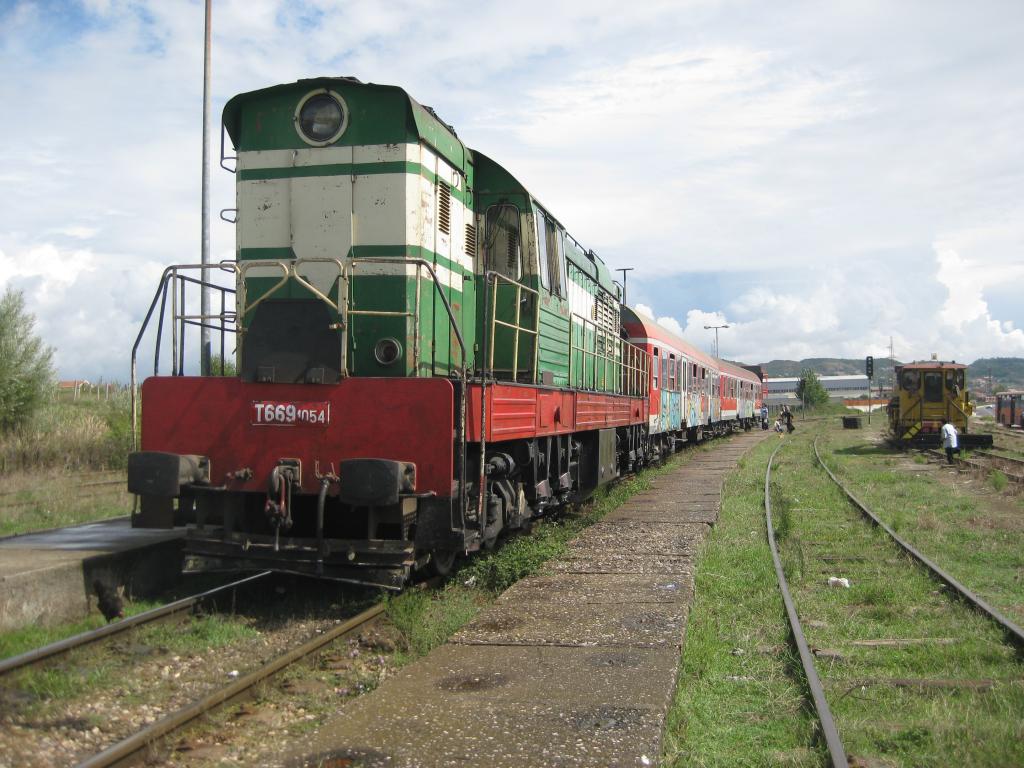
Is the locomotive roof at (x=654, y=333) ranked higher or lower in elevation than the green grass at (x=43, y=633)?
higher

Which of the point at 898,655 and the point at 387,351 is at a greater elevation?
the point at 387,351

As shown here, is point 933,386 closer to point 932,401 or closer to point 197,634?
A: point 932,401

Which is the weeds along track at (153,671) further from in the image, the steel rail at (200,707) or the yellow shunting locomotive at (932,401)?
the yellow shunting locomotive at (932,401)

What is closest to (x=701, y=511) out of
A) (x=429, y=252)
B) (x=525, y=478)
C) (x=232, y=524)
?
(x=525, y=478)

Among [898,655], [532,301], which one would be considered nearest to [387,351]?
[532,301]

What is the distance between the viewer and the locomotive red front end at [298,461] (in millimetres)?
5855

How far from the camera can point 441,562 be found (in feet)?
22.5

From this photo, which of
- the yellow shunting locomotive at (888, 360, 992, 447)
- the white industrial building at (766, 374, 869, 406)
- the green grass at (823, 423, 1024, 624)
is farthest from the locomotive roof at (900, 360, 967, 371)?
the white industrial building at (766, 374, 869, 406)

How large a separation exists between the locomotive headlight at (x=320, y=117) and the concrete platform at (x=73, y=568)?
3.48m

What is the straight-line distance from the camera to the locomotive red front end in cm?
586

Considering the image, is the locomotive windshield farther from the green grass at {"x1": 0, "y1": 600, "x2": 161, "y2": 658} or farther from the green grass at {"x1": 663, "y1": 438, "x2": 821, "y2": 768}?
the green grass at {"x1": 0, "y1": 600, "x2": 161, "y2": 658}

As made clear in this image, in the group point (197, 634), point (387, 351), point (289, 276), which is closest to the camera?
point (197, 634)

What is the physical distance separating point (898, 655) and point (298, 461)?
4.08 meters

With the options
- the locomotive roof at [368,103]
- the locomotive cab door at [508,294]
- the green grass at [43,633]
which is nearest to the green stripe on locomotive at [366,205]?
the locomotive roof at [368,103]
